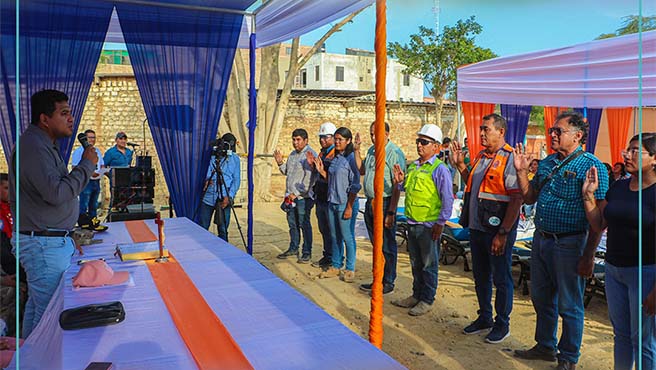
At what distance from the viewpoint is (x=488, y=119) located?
3.47 m

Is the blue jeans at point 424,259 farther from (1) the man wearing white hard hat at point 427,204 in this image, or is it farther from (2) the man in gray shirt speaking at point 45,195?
Answer: (2) the man in gray shirt speaking at point 45,195

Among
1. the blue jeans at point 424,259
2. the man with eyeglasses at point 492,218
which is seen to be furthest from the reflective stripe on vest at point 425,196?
the man with eyeglasses at point 492,218

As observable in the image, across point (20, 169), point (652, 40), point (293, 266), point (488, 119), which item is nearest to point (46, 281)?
point (20, 169)

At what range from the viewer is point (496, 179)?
11.1 feet

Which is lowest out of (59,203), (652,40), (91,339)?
(91,339)

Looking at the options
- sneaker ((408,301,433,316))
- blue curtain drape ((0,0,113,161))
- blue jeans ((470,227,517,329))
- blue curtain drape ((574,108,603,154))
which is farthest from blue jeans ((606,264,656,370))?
blue curtain drape ((574,108,603,154))

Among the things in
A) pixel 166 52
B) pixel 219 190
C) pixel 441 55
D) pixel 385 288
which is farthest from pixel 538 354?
pixel 441 55

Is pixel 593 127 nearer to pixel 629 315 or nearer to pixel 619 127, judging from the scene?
pixel 619 127

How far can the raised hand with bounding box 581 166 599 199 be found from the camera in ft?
8.44

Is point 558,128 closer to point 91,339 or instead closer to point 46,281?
point 91,339

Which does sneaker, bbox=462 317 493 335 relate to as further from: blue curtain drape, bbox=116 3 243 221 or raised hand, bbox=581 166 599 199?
blue curtain drape, bbox=116 3 243 221

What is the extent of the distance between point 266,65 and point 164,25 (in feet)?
22.7

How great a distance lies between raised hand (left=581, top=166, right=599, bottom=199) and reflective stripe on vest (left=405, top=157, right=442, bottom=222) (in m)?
1.44

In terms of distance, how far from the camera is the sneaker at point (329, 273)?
5188 mm
